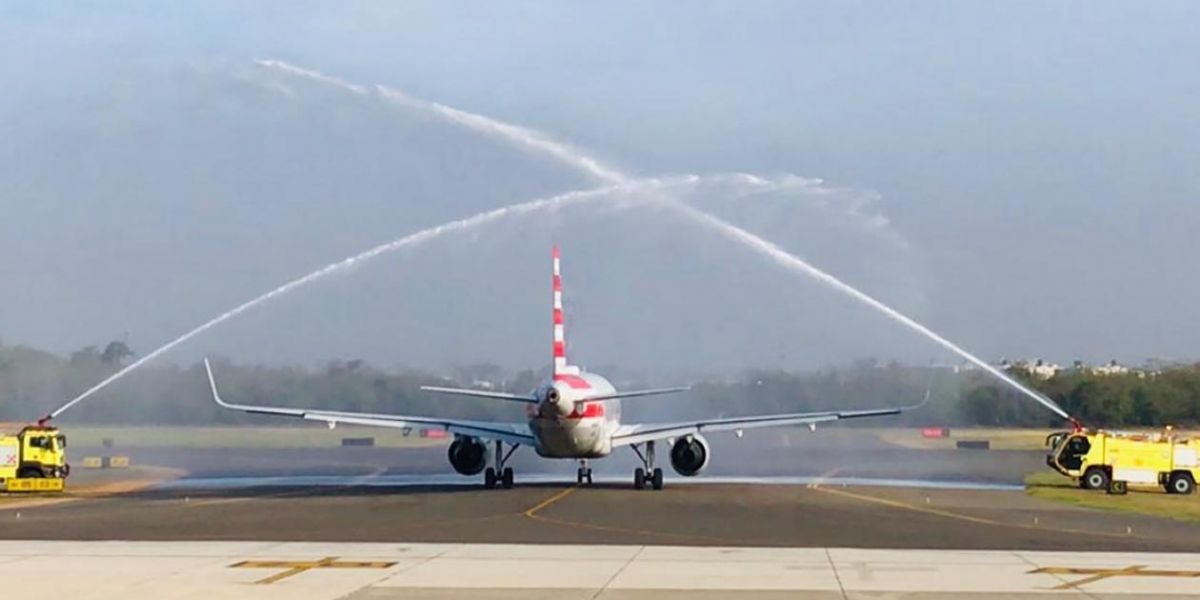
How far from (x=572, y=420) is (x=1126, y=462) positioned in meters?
21.5

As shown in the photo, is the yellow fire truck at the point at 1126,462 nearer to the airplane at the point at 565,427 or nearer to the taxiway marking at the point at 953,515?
the airplane at the point at 565,427

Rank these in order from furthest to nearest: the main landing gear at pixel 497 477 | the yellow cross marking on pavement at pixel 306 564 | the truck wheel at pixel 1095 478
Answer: the truck wheel at pixel 1095 478, the main landing gear at pixel 497 477, the yellow cross marking on pavement at pixel 306 564

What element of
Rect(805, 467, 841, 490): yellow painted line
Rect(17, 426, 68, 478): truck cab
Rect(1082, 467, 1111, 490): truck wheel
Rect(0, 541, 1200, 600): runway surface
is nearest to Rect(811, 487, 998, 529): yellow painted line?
Rect(805, 467, 841, 490): yellow painted line

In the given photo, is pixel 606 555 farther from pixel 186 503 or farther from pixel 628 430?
pixel 628 430

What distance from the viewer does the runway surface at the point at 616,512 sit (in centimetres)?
3572

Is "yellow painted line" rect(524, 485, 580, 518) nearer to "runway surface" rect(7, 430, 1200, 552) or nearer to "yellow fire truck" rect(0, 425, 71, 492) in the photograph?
"runway surface" rect(7, 430, 1200, 552)

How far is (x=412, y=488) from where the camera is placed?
5772 cm

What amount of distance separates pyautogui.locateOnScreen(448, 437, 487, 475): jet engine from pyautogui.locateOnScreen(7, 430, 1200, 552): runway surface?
0.98 meters

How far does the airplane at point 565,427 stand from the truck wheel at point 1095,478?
9.11 meters

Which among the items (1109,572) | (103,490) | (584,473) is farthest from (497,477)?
(1109,572)

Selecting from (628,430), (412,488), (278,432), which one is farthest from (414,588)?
(278,432)

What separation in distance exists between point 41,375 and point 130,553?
51988mm

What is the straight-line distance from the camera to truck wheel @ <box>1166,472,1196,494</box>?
6156cm

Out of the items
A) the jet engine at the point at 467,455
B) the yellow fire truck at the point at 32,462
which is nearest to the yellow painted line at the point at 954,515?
the jet engine at the point at 467,455
